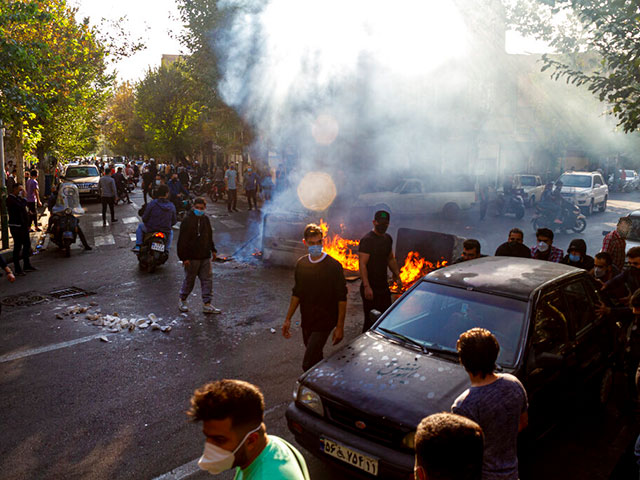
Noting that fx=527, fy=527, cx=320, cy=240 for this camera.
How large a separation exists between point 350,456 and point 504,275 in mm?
2216

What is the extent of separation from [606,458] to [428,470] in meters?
3.22

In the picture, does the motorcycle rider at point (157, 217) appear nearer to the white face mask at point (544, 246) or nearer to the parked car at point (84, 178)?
the white face mask at point (544, 246)

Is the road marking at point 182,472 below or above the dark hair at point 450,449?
below

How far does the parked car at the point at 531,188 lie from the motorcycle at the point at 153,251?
58.0 feet

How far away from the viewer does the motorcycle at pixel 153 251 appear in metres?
10.8

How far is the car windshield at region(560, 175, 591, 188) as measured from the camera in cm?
2228

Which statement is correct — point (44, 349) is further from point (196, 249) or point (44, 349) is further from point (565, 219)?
point (565, 219)

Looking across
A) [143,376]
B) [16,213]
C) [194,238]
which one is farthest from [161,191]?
[143,376]

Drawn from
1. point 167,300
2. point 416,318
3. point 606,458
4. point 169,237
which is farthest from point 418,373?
point 169,237

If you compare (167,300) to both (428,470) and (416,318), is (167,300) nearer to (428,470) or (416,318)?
(416,318)

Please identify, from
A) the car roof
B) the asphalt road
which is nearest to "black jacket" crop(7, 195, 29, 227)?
the asphalt road

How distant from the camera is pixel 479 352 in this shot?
2.67m

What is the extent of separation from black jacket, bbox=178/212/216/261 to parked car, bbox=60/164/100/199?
18587 millimetres

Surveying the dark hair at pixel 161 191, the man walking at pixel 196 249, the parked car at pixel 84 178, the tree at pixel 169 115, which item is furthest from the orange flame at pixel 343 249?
the tree at pixel 169 115
